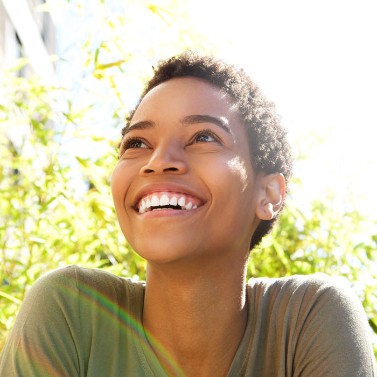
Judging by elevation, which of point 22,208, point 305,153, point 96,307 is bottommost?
point 96,307

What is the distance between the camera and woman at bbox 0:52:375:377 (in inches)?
72.8

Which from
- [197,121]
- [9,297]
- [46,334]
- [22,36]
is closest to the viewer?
[46,334]

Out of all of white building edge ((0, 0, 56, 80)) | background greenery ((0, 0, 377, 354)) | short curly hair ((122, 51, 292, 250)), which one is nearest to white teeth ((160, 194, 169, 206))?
short curly hair ((122, 51, 292, 250))

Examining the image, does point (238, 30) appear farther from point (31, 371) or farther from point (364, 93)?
point (31, 371)

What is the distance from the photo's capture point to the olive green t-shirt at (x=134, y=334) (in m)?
1.83

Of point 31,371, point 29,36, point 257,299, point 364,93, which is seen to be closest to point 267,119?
point 257,299

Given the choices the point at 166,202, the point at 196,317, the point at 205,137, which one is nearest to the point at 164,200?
the point at 166,202

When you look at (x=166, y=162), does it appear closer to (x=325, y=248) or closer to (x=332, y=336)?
(x=332, y=336)

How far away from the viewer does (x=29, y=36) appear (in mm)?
11781

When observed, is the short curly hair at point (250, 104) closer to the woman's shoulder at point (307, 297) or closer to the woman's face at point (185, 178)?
the woman's face at point (185, 178)

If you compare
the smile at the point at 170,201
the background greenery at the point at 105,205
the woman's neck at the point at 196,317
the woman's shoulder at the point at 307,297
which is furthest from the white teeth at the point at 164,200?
the background greenery at the point at 105,205

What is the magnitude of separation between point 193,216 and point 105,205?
1.30 meters

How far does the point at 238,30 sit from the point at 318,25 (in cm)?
41

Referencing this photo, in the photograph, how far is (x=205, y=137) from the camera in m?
1.95
